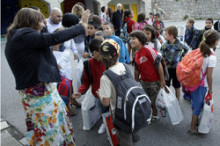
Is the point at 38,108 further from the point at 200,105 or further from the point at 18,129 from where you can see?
the point at 200,105

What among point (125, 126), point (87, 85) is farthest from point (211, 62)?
point (87, 85)

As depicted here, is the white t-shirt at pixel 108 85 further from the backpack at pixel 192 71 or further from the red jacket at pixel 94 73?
the backpack at pixel 192 71

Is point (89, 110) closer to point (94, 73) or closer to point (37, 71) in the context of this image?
point (94, 73)

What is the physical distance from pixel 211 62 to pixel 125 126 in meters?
1.40

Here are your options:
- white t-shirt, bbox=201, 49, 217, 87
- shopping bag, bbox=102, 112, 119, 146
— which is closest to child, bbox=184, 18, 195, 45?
white t-shirt, bbox=201, 49, 217, 87

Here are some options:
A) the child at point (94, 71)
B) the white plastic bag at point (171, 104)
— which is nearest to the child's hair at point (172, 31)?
the white plastic bag at point (171, 104)

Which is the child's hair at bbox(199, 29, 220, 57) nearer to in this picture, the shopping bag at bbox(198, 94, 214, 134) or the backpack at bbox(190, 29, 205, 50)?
the shopping bag at bbox(198, 94, 214, 134)

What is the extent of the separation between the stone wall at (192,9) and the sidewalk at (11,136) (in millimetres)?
23124

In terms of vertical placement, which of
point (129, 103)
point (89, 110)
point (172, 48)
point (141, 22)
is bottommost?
point (89, 110)

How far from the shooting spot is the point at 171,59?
3.00 metres

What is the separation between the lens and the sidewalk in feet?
8.30

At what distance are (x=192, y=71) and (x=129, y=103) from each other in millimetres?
1132

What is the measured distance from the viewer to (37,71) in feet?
5.15

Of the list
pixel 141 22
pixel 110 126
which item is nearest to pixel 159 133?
pixel 110 126
